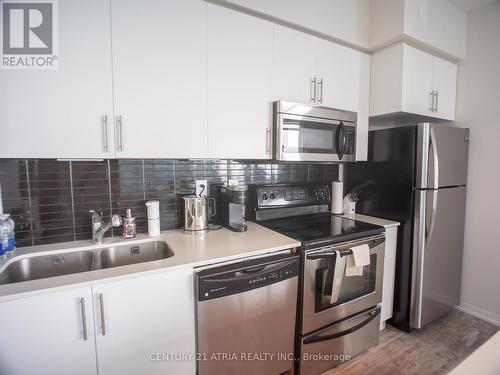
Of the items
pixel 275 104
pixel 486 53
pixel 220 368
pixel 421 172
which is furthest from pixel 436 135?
pixel 220 368

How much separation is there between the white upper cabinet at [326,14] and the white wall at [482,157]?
42.1 inches

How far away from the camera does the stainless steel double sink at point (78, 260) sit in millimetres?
1214

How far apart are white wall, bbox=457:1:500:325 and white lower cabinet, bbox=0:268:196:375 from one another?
2509mm

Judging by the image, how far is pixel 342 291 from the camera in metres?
1.60

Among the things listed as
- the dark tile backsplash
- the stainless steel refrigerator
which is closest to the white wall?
the stainless steel refrigerator

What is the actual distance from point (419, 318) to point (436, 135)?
141cm

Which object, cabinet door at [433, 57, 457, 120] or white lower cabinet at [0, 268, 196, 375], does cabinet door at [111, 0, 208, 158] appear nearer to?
white lower cabinet at [0, 268, 196, 375]

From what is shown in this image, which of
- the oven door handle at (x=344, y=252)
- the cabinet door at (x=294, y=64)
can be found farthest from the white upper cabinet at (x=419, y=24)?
the oven door handle at (x=344, y=252)

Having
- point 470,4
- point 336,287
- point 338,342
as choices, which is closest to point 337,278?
point 336,287

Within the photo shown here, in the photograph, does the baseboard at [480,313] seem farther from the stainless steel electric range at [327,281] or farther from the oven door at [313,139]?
the oven door at [313,139]

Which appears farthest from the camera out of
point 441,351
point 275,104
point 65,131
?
point 441,351

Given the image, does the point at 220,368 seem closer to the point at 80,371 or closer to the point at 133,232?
the point at 80,371

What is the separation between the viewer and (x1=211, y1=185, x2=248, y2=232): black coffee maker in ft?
5.41

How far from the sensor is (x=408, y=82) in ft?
6.28
